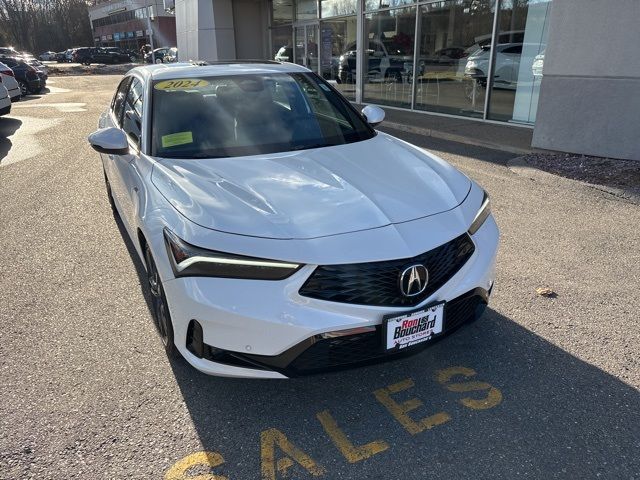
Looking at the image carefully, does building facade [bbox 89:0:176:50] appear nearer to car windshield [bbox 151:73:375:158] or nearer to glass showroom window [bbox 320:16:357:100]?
glass showroom window [bbox 320:16:357:100]

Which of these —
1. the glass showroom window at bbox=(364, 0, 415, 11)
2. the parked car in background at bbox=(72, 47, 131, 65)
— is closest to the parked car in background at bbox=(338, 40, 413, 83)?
the glass showroom window at bbox=(364, 0, 415, 11)

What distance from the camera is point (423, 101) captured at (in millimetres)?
12234

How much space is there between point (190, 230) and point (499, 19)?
31.5 ft

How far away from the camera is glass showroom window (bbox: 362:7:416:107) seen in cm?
1216

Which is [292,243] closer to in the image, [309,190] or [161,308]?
[309,190]

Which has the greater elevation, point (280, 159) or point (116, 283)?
point (280, 159)

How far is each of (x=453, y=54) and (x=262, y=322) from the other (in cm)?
1056

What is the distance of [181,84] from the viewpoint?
3.63m

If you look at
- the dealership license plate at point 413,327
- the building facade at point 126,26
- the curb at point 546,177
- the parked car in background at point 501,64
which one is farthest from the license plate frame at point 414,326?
the building facade at point 126,26

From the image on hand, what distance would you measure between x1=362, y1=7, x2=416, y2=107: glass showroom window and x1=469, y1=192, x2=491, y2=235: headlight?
1021 centimetres

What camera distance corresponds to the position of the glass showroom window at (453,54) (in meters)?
10.4

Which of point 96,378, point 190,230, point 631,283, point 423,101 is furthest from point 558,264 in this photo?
point 423,101

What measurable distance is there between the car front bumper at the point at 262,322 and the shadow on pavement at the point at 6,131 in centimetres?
819

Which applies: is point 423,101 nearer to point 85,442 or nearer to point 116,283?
point 116,283
